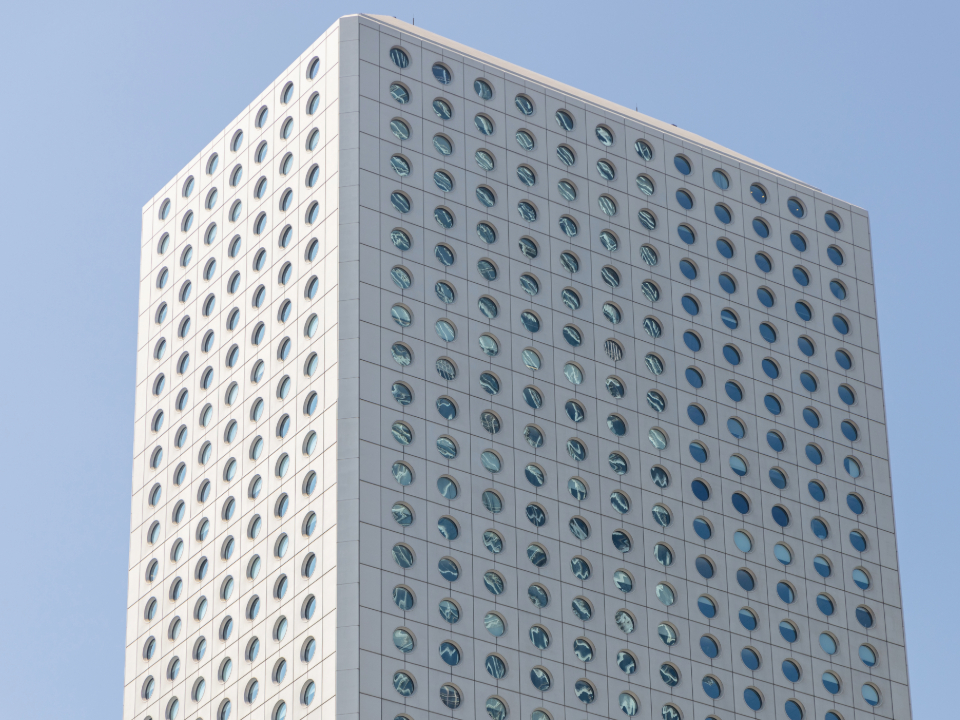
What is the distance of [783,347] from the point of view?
85750 mm

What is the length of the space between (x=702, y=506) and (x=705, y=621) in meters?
4.38

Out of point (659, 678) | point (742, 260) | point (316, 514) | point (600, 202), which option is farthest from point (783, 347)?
point (316, 514)

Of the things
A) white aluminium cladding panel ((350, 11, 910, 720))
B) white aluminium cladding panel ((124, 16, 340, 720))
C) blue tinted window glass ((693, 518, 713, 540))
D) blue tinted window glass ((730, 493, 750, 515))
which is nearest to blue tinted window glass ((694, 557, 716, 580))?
white aluminium cladding panel ((350, 11, 910, 720))

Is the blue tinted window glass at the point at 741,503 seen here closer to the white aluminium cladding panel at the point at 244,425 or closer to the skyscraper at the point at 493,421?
the skyscraper at the point at 493,421

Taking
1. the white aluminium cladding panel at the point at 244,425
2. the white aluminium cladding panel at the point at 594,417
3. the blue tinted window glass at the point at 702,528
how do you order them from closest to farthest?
the white aluminium cladding panel at the point at 594,417
the white aluminium cladding panel at the point at 244,425
the blue tinted window glass at the point at 702,528

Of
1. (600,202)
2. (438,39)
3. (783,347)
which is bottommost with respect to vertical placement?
(783,347)

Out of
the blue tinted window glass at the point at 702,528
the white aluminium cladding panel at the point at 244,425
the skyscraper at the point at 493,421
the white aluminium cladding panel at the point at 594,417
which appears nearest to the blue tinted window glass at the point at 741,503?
the skyscraper at the point at 493,421

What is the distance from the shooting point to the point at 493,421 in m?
76.9

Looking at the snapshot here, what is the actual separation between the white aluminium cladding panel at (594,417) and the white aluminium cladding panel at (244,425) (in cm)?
195

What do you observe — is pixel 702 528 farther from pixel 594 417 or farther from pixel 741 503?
pixel 594 417

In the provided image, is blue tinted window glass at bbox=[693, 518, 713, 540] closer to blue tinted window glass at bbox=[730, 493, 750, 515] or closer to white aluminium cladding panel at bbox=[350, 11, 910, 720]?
white aluminium cladding panel at bbox=[350, 11, 910, 720]

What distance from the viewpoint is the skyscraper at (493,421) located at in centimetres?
7356

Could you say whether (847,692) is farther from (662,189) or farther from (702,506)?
(662,189)

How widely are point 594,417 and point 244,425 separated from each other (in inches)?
482
